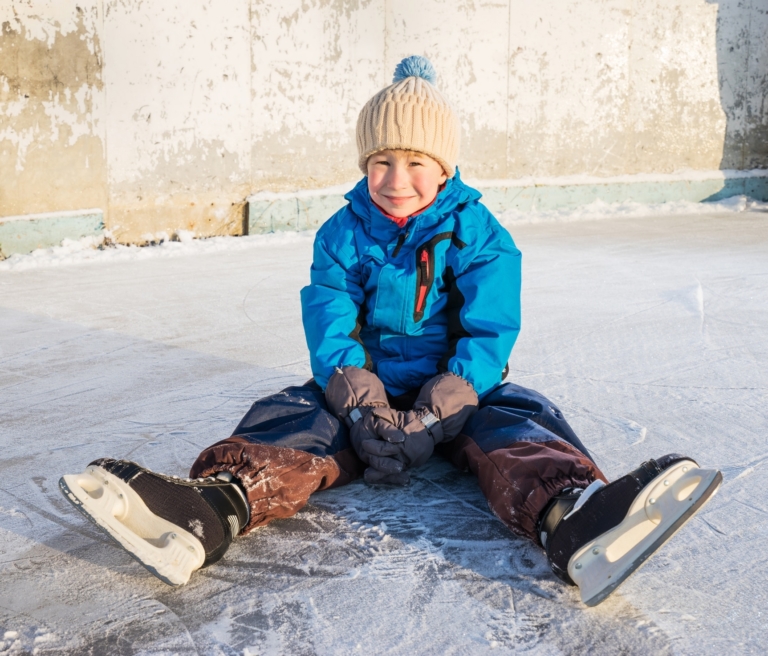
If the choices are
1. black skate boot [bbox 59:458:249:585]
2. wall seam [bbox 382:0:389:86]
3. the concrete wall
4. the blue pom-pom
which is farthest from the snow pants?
wall seam [bbox 382:0:389:86]

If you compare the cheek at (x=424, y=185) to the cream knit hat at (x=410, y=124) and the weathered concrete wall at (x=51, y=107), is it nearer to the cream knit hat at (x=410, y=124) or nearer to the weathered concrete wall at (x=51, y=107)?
the cream knit hat at (x=410, y=124)

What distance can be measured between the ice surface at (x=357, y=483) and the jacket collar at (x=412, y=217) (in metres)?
0.53

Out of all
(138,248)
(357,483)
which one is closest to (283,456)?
(357,483)

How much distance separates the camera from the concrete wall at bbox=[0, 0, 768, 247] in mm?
4957

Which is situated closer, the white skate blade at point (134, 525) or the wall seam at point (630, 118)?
the white skate blade at point (134, 525)

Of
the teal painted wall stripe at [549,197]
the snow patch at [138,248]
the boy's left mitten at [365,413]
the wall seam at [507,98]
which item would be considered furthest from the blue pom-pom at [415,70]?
the wall seam at [507,98]

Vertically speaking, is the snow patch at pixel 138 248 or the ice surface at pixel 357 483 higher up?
the snow patch at pixel 138 248

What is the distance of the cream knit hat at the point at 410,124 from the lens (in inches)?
79.9

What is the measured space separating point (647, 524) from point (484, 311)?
0.69m

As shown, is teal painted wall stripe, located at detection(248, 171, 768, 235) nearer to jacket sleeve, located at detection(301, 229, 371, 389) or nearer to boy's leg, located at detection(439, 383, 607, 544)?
jacket sleeve, located at detection(301, 229, 371, 389)

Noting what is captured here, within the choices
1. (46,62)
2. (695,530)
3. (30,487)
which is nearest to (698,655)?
(695,530)

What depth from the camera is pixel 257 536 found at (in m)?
1.70

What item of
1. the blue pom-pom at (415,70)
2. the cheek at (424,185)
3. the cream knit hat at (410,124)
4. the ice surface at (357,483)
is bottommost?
the ice surface at (357,483)

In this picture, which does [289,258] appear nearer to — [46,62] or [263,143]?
[263,143]
